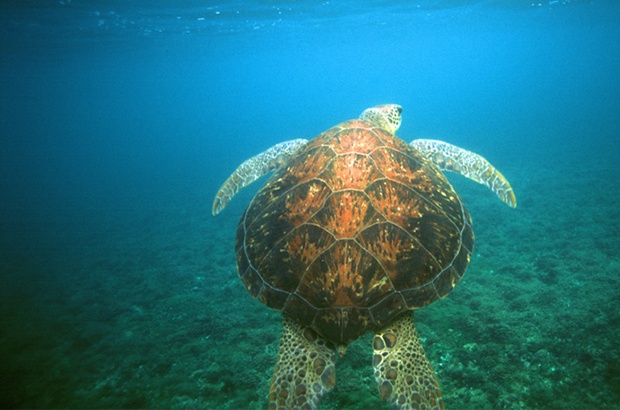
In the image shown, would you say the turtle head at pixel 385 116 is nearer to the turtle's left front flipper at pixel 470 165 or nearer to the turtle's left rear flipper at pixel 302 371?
the turtle's left front flipper at pixel 470 165

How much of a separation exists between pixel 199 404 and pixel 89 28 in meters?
22.9

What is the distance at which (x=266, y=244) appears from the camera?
2.61m

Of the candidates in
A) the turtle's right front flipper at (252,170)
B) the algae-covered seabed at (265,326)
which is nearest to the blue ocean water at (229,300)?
the algae-covered seabed at (265,326)

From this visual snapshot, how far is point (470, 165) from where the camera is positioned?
4.01 m

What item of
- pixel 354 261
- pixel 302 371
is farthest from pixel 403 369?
pixel 354 261

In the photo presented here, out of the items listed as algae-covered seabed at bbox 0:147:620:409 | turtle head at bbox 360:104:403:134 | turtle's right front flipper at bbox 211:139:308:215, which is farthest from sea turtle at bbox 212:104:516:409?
turtle head at bbox 360:104:403:134

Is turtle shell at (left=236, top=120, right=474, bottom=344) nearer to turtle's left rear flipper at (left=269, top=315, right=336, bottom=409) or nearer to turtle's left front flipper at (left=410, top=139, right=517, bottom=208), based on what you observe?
turtle's left rear flipper at (left=269, top=315, right=336, bottom=409)

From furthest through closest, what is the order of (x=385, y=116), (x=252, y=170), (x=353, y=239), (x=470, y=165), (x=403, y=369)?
(x=385, y=116) → (x=252, y=170) → (x=470, y=165) → (x=353, y=239) → (x=403, y=369)

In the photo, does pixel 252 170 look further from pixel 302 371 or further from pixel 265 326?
pixel 302 371

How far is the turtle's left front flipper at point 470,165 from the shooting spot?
12.5ft

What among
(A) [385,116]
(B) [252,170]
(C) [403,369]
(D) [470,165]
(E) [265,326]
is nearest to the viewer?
(C) [403,369]

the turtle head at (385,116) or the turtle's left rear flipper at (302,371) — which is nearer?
the turtle's left rear flipper at (302,371)

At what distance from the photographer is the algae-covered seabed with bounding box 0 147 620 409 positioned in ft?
10.5

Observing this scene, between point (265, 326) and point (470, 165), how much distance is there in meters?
3.61
